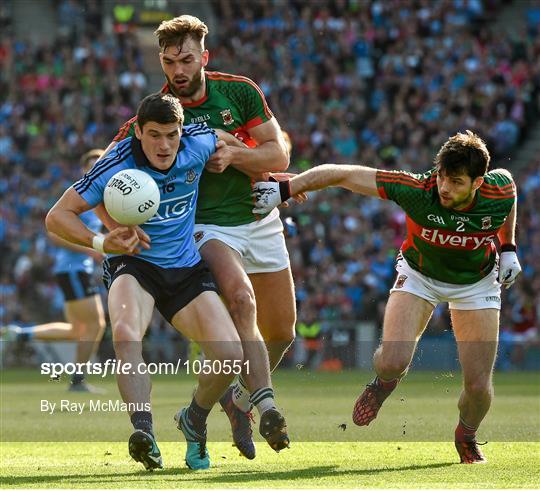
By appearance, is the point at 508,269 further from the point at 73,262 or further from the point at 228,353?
the point at 73,262

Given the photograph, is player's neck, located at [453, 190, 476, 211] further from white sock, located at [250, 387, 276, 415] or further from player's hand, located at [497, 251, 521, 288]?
white sock, located at [250, 387, 276, 415]

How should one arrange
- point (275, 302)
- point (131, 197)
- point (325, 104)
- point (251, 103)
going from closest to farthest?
point (131, 197)
point (251, 103)
point (275, 302)
point (325, 104)

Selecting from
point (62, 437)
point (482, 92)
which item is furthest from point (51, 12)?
point (62, 437)

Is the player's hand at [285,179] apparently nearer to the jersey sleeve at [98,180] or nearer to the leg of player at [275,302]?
the leg of player at [275,302]

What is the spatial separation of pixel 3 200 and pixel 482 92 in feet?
31.8

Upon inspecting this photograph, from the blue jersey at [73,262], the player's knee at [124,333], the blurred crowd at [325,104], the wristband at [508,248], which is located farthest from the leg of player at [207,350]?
the blurred crowd at [325,104]

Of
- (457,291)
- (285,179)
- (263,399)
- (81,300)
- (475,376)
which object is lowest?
(81,300)

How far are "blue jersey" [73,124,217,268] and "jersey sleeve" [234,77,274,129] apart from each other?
27.5 inches

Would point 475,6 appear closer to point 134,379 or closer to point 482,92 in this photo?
point 482,92

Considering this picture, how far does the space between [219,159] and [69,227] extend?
1.10 meters

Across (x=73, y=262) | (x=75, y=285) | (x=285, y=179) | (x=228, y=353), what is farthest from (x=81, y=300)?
(x=228, y=353)

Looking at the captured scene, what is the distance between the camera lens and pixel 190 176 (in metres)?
7.78

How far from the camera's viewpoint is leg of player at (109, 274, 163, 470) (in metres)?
6.88

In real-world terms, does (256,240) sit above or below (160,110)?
below
